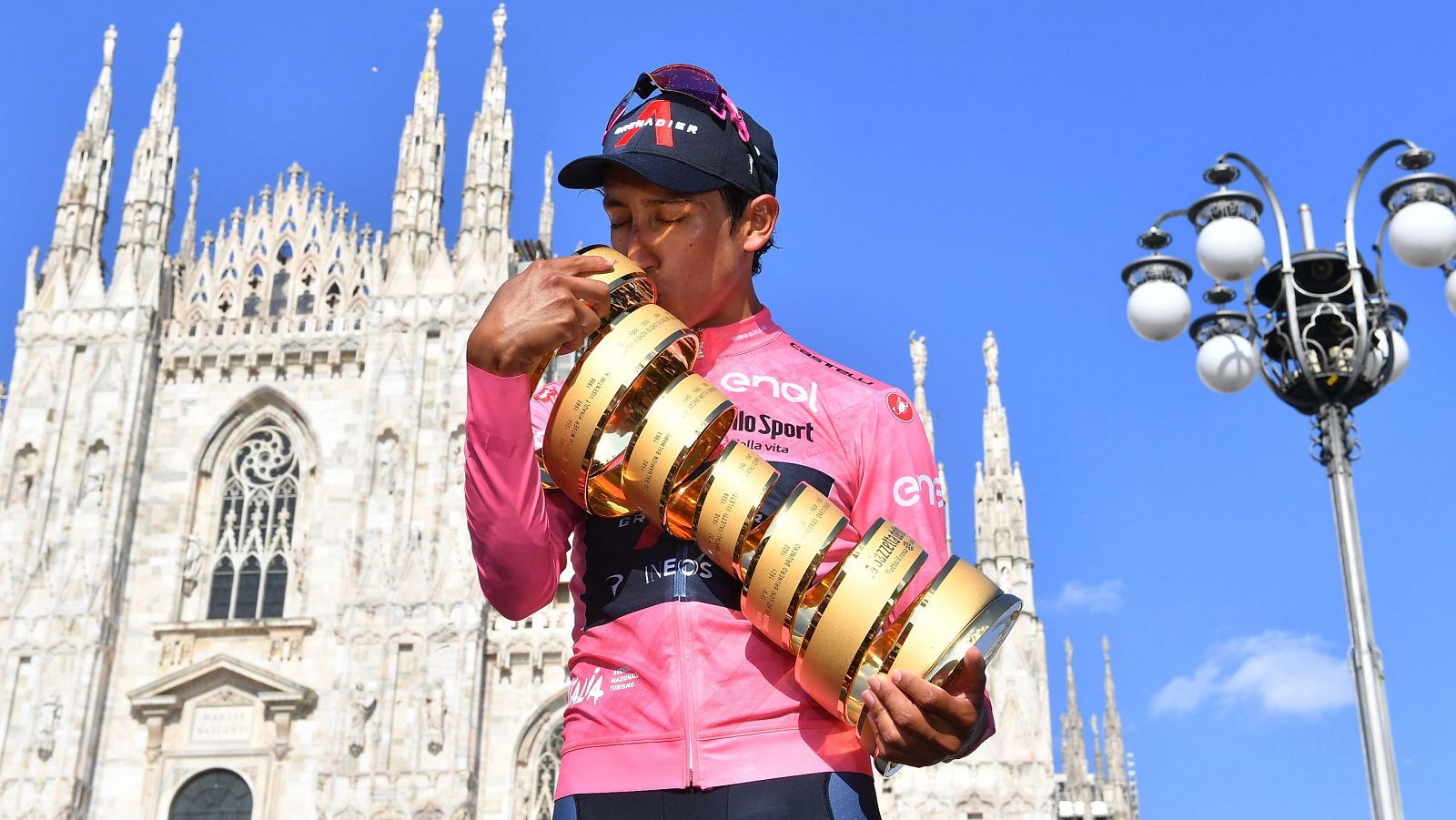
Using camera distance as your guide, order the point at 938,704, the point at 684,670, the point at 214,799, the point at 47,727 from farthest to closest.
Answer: the point at 214,799 < the point at 47,727 < the point at 684,670 < the point at 938,704

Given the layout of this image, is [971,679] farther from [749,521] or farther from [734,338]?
[734,338]

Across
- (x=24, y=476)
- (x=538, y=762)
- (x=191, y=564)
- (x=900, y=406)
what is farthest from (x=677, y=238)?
(x=24, y=476)

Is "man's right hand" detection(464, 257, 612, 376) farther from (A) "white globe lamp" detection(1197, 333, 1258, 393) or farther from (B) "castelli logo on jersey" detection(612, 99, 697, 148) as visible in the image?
(A) "white globe lamp" detection(1197, 333, 1258, 393)

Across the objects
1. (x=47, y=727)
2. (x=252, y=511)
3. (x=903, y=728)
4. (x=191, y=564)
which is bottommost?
(x=903, y=728)

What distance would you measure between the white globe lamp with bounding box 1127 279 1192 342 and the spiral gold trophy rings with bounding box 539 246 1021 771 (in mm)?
6530

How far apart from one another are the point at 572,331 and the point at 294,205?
23.2 m

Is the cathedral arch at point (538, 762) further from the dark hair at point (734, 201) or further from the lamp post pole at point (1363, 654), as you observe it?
the dark hair at point (734, 201)

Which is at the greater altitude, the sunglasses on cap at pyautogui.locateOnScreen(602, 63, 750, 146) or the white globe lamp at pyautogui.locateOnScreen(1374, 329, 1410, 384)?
the white globe lamp at pyautogui.locateOnScreen(1374, 329, 1410, 384)

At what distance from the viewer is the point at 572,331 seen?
7.07ft

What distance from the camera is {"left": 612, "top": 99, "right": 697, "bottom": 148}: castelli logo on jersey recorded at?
2408 millimetres

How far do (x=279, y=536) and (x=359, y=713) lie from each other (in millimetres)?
3415

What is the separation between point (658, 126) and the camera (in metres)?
2.42

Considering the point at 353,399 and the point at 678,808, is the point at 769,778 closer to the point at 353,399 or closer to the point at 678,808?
the point at 678,808

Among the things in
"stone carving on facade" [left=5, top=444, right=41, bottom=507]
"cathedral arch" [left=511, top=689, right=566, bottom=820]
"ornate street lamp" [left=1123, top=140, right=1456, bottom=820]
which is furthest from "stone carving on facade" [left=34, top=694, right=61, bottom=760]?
"ornate street lamp" [left=1123, top=140, right=1456, bottom=820]
